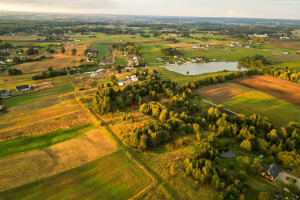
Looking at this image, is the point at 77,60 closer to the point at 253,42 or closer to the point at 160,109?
the point at 160,109

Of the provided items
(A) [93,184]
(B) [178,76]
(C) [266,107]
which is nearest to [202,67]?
(B) [178,76]

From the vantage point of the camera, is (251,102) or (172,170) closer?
(172,170)

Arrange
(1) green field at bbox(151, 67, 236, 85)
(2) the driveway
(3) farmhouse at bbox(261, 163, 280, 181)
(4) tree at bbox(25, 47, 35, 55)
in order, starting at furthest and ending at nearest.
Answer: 1. (4) tree at bbox(25, 47, 35, 55)
2. (1) green field at bbox(151, 67, 236, 85)
3. (3) farmhouse at bbox(261, 163, 280, 181)
4. (2) the driveway

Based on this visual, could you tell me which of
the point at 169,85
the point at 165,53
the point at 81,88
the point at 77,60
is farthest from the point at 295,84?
the point at 77,60

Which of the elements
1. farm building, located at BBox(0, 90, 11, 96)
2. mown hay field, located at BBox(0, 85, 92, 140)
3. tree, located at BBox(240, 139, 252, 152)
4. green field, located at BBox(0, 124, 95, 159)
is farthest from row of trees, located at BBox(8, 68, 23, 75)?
tree, located at BBox(240, 139, 252, 152)

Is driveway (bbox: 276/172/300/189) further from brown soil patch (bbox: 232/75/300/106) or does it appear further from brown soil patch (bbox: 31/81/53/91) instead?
brown soil patch (bbox: 31/81/53/91)

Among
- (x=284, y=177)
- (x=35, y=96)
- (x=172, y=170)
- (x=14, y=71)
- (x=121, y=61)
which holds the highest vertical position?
(x=121, y=61)

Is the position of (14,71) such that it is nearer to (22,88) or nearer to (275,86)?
(22,88)

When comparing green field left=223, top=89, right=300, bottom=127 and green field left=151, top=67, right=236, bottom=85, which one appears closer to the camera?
green field left=223, top=89, right=300, bottom=127
